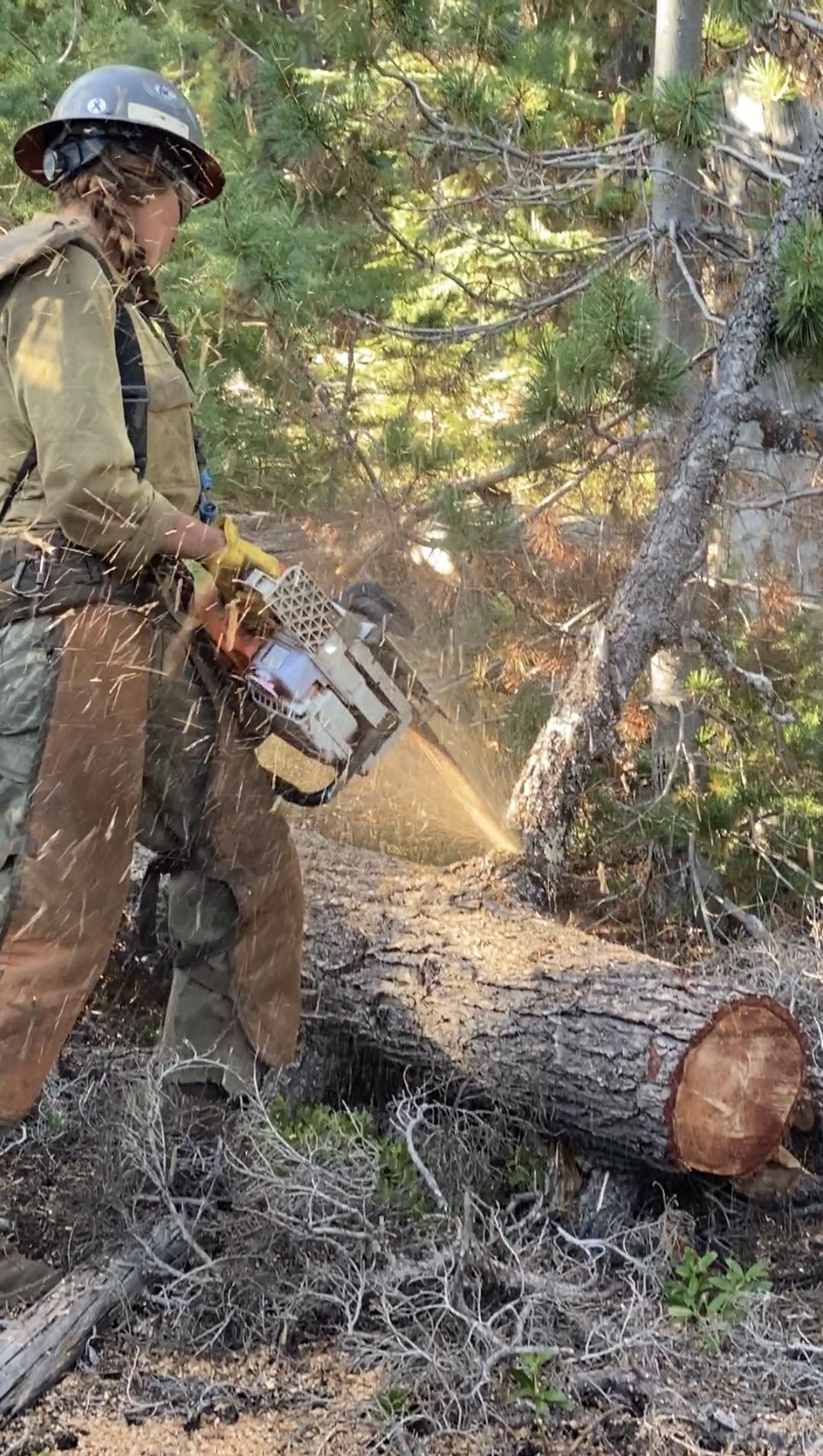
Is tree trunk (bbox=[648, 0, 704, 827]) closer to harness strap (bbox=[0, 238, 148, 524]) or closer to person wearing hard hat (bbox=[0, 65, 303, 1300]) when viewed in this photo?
person wearing hard hat (bbox=[0, 65, 303, 1300])

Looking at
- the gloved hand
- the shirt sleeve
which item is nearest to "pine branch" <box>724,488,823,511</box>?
the gloved hand

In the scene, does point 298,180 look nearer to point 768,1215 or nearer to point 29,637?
point 29,637

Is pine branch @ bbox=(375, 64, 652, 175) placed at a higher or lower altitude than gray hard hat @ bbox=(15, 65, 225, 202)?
higher

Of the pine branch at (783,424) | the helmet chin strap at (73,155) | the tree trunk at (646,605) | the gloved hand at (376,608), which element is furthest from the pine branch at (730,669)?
the helmet chin strap at (73,155)

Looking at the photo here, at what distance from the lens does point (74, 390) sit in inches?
108

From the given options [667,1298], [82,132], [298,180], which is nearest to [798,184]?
[298,180]

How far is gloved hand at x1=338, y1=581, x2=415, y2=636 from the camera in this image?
336 cm

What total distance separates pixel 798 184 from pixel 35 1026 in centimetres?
334

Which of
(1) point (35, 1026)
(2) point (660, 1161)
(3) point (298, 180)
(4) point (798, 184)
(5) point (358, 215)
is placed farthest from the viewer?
(5) point (358, 215)

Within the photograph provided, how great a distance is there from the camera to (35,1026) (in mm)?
2838

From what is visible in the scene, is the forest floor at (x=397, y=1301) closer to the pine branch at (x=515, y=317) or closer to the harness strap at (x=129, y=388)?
the harness strap at (x=129, y=388)

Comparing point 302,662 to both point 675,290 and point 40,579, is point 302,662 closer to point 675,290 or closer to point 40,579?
point 40,579

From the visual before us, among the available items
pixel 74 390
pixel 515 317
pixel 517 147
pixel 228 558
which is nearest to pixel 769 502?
pixel 515 317

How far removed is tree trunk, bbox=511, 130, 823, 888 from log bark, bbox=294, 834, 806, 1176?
0.40m
